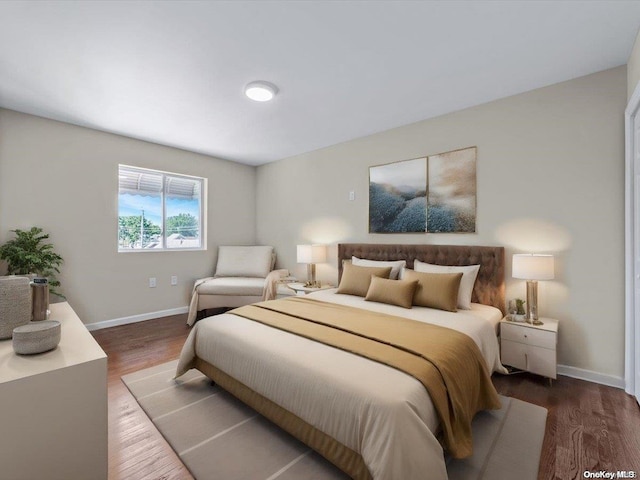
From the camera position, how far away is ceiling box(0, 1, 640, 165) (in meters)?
1.73

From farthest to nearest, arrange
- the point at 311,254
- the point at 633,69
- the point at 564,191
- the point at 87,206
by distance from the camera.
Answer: the point at 311,254
the point at 87,206
the point at 564,191
the point at 633,69

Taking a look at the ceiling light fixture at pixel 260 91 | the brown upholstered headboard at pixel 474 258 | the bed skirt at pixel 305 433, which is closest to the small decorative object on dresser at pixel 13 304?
the bed skirt at pixel 305 433

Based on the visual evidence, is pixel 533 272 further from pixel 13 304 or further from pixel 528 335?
pixel 13 304

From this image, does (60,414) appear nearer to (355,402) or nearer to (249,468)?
(249,468)

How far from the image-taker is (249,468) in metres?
1.48

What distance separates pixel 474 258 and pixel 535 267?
0.56 meters

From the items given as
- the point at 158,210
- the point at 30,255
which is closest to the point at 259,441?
the point at 30,255

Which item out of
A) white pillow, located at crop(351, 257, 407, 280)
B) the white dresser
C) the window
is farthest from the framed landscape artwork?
the white dresser

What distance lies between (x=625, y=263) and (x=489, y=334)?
117 cm

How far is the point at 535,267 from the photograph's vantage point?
91.6 inches

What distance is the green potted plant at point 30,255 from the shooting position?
283cm

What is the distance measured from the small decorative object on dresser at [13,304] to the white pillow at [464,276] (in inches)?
115

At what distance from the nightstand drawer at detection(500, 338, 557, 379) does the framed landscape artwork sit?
44.2 inches

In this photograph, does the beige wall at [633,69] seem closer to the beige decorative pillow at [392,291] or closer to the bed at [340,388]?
the bed at [340,388]
